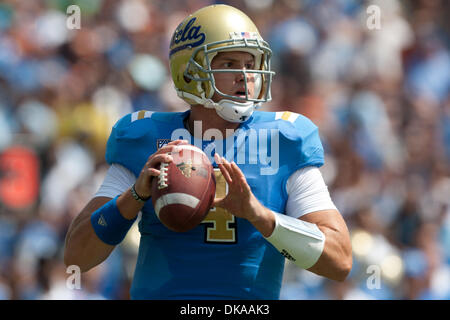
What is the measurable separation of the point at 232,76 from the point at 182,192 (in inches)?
20.5

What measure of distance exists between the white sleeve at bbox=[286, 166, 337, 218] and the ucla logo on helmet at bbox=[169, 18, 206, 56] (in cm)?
57

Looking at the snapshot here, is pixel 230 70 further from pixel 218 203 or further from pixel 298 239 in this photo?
pixel 298 239

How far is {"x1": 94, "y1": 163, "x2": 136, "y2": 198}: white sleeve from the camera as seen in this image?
7.54 ft

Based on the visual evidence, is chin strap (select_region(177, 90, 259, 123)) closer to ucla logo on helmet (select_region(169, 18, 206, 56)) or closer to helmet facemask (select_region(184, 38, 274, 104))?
helmet facemask (select_region(184, 38, 274, 104))

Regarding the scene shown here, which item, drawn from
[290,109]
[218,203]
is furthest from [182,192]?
[290,109]

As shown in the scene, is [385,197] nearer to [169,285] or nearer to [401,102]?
[401,102]

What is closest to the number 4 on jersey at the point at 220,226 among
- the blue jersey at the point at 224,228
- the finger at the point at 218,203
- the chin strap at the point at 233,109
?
the blue jersey at the point at 224,228

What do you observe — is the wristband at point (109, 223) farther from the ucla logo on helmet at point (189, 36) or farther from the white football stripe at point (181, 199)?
the ucla logo on helmet at point (189, 36)

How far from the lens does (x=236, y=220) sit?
2.16 metres

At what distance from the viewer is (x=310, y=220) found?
214cm

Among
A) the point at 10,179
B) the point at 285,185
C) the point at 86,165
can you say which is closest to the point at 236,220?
the point at 285,185

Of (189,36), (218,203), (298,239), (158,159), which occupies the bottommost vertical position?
(298,239)

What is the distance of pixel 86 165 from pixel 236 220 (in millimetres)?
2610

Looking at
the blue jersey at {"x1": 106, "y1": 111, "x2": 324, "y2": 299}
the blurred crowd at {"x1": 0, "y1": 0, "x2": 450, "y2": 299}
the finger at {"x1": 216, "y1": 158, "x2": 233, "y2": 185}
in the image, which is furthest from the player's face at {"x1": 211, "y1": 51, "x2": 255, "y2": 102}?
the blurred crowd at {"x1": 0, "y1": 0, "x2": 450, "y2": 299}
